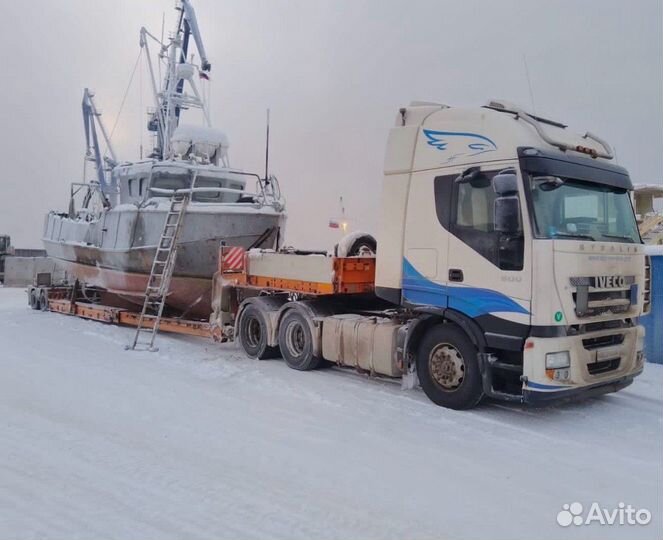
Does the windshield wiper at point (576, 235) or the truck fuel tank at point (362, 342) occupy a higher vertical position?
the windshield wiper at point (576, 235)

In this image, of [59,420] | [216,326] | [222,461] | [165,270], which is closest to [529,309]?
[222,461]

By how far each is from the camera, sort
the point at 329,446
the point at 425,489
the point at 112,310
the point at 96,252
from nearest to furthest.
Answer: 1. the point at 425,489
2. the point at 329,446
3. the point at 112,310
4. the point at 96,252

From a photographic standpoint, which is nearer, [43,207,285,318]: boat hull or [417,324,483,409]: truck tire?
[417,324,483,409]: truck tire

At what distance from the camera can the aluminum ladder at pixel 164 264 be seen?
9.84 meters

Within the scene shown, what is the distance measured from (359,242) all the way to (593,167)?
136 inches

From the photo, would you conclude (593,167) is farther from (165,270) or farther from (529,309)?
(165,270)

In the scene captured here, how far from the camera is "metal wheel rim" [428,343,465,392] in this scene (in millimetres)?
6102

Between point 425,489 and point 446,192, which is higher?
point 446,192

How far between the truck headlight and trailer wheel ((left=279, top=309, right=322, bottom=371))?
3.53 m

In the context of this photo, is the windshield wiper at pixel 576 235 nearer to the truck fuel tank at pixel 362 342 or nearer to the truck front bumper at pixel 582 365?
the truck front bumper at pixel 582 365

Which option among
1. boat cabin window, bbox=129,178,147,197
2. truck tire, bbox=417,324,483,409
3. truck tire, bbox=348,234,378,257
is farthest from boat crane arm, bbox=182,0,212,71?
truck tire, bbox=417,324,483,409

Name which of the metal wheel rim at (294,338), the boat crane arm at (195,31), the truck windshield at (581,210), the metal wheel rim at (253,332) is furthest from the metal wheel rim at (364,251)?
the boat crane arm at (195,31)

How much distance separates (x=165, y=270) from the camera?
10.0 meters

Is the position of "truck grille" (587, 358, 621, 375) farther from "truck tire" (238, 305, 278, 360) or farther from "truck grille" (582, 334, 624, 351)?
"truck tire" (238, 305, 278, 360)
